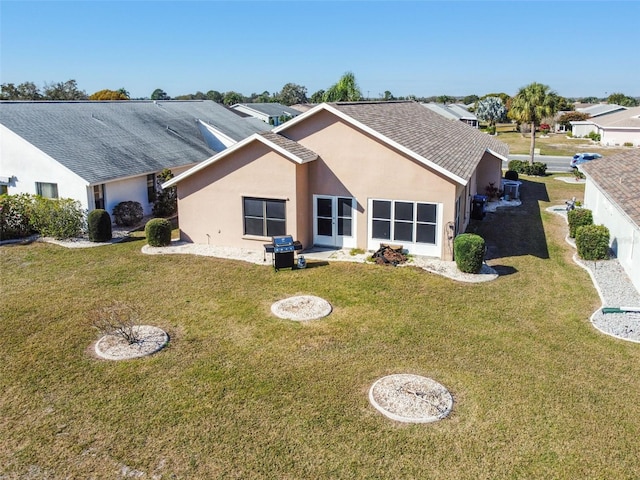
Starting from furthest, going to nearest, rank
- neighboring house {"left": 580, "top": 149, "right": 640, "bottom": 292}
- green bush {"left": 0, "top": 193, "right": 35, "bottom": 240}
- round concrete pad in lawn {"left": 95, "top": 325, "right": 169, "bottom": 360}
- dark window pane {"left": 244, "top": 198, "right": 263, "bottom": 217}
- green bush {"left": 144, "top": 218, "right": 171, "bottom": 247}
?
green bush {"left": 0, "top": 193, "right": 35, "bottom": 240}, green bush {"left": 144, "top": 218, "right": 171, "bottom": 247}, dark window pane {"left": 244, "top": 198, "right": 263, "bottom": 217}, neighboring house {"left": 580, "top": 149, "right": 640, "bottom": 292}, round concrete pad in lawn {"left": 95, "top": 325, "right": 169, "bottom": 360}

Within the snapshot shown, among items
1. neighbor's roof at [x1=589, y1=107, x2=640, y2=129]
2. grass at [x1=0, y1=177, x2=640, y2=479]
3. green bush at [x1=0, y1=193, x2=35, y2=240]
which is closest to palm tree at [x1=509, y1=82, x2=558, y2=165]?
neighbor's roof at [x1=589, y1=107, x2=640, y2=129]

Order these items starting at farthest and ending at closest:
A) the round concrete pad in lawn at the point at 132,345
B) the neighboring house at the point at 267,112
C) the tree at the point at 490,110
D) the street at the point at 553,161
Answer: the tree at the point at 490,110 < the neighboring house at the point at 267,112 < the street at the point at 553,161 < the round concrete pad in lawn at the point at 132,345

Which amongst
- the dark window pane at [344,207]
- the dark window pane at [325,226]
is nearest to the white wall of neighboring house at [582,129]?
the dark window pane at [344,207]

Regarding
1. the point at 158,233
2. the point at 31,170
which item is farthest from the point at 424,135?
the point at 31,170

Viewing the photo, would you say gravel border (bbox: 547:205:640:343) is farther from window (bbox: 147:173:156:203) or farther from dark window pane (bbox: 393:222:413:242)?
window (bbox: 147:173:156:203)

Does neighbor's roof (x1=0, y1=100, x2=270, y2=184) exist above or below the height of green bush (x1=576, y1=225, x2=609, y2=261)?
above

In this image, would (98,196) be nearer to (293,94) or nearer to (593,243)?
(593,243)

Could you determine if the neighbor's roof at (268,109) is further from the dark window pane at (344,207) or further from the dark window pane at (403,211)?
the dark window pane at (403,211)
